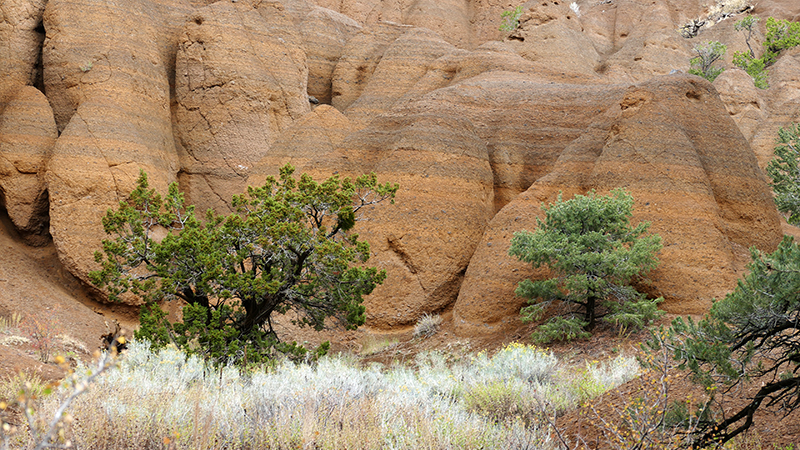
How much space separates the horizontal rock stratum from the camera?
1609 cm

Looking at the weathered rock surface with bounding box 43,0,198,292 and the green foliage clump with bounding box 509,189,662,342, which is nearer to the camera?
the green foliage clump with bounding box 509,189,662,342

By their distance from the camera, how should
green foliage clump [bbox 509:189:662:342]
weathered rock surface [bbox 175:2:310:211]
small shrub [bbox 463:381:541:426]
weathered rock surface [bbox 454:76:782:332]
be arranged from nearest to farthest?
small shrub [bbox 463:381:541:426]
green foliage clump [bbox 509:189:662:342]
weathered rock surface [bbox 454:76:782:332]
weathered rock surface [bbox 175:2:310:211]

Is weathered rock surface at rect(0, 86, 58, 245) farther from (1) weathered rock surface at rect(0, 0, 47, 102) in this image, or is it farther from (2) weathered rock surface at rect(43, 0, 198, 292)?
(1) weathered rock surface at rect(0, 0, 47, 102)

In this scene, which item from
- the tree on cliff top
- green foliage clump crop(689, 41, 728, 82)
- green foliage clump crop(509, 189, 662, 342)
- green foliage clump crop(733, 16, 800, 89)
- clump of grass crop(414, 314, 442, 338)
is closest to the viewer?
the tree on cliff top

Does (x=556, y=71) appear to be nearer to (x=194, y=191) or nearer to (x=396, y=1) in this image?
(x=194, y=191)

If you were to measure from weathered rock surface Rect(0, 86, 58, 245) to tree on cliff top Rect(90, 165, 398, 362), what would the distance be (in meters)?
12.5

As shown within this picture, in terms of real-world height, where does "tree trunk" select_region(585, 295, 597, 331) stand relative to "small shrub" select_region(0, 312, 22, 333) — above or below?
above

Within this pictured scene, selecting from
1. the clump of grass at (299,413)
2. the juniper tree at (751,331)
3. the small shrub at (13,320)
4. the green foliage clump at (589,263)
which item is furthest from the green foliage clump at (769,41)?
the small shrub at (13,320)

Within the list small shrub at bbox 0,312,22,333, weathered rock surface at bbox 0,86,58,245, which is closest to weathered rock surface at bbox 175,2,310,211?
weathered rock surface at bbox 0,86,58,245

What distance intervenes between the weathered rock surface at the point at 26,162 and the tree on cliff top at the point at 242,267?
40.8 ft

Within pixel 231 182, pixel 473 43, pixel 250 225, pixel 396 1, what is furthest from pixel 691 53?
pixel 250 225

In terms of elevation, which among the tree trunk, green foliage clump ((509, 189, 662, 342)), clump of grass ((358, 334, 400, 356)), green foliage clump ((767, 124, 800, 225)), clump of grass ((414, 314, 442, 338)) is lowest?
clump of grass ((358, 334, 400, 356))

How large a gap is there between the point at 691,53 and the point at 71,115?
3542cm

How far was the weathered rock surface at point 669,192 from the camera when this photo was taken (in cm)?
1442
